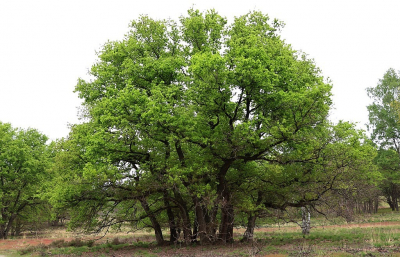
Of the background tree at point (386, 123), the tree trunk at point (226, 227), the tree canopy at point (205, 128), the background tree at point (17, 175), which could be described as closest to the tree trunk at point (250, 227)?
the tree canopy at point (205, 128)

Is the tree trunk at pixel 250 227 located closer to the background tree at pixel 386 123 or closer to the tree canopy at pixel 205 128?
the tree canopy at pixel 205 128

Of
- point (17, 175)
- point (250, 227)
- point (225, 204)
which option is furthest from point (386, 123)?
point (17, 175)

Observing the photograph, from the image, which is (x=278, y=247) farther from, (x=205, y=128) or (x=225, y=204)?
(x=205, y=128)

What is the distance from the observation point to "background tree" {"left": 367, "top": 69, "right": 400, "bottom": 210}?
47906 millimetres

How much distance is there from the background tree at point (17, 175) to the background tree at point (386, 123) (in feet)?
155

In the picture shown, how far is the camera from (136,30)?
2303 centimetres

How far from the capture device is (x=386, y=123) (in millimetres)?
49094

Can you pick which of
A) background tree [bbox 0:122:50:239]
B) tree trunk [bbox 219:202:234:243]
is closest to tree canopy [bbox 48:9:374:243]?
tree trunk [bbox 219:202:234:243]

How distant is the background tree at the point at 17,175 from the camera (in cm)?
4312

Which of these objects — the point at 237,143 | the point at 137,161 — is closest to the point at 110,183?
the point at 137,161

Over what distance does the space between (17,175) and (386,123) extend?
2042 inches

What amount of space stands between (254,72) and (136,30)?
1008cm

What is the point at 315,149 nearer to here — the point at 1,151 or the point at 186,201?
the point at 186,201

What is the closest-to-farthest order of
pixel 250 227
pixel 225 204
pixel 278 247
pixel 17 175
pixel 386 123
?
pixel 278 247, pixel 225 204, pixel 250 227, pixel 17 175, pixel 386 123
